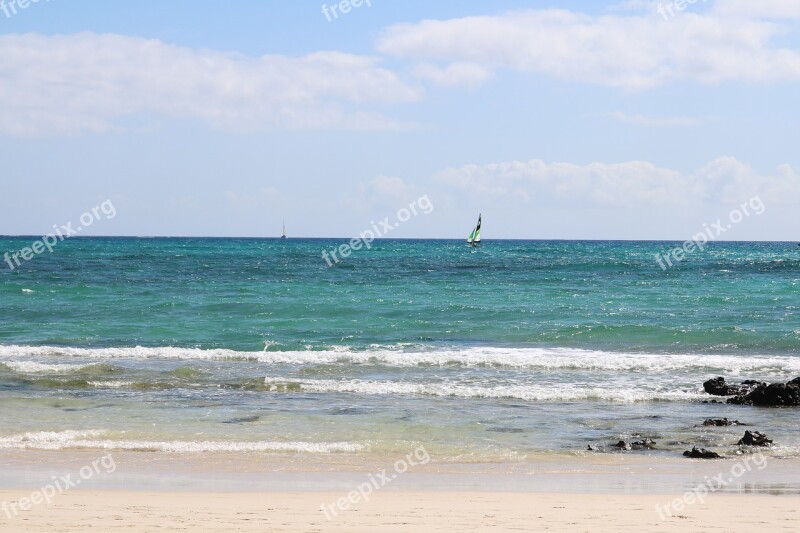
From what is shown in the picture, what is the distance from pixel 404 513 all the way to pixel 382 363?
12.4 metres

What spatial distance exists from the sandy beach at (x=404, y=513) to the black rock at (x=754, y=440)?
311 centimetres

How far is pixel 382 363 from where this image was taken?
805 inches

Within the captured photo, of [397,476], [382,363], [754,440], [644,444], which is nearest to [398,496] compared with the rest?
[397,476]

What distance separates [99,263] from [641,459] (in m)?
56.3

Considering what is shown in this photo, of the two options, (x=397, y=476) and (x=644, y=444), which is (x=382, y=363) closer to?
(x=644, y=444)

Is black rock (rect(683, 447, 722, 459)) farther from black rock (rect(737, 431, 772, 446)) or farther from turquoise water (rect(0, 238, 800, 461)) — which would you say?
black rock (rect(737, 431, 772, 446))

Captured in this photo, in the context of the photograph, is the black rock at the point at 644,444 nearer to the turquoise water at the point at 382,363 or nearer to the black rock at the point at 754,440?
the turquoise water at the point at 382,363

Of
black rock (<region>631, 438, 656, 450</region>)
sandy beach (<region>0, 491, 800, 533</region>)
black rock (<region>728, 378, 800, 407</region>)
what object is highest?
black rock (<region>728, 378, 800, 407</region>)

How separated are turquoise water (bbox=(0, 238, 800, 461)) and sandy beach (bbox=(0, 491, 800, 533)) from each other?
276 centimetres

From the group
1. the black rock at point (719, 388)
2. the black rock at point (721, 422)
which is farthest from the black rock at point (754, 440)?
the black rock at point (719, 388)

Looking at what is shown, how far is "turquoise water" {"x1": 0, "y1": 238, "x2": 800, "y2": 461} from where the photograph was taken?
41.4 ft

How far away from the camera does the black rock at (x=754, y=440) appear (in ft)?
38.9

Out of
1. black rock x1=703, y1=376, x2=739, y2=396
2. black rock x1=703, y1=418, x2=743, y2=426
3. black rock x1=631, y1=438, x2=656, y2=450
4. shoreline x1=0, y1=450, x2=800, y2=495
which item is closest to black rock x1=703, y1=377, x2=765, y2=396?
black rock x1=703, y1=376, x2=739, y2=396

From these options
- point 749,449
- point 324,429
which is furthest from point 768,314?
point 324,429
